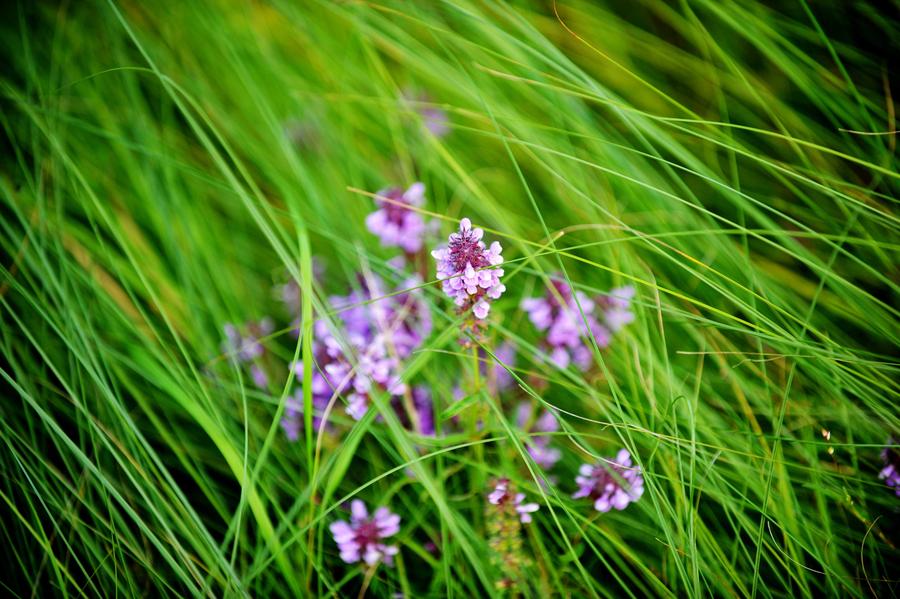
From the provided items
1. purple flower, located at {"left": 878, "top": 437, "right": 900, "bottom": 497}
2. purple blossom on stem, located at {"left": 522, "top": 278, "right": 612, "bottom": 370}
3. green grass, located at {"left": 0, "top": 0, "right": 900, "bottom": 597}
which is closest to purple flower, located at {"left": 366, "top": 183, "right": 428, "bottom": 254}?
green grass, located at {"left": 0, "top": 0, "right": 900, "bottom": 597}

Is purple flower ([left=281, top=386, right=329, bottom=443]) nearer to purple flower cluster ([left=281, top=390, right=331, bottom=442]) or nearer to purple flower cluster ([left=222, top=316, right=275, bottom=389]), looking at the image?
purple flower cluster ([left=281, top=390, right=331, bottom=442])

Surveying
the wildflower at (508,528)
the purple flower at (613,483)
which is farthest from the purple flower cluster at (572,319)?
the wildflower at (508,528)

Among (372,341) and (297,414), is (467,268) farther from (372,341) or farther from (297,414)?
(297,414)

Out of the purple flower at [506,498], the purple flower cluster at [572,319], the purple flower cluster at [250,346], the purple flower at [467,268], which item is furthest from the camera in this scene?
the purple flower cluster at [250,346]

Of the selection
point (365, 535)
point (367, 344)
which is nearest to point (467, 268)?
point (367, 344)

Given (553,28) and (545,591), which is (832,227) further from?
(545,591)

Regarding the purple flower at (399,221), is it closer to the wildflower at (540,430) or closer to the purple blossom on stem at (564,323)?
Result: the purple blossom on stem at (564,323)
